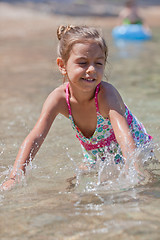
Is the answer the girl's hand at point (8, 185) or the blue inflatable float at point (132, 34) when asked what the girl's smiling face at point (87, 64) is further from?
the blue inflatable float at point (132, 34)

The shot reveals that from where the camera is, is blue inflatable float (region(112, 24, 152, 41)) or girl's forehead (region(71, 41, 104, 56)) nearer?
girl's forehead (region(71, 41, 104, 56))

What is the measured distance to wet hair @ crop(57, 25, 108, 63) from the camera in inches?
122

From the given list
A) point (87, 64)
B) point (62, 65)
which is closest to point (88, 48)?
point (87, 64)

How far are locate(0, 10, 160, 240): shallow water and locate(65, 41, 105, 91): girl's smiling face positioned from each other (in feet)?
2.45

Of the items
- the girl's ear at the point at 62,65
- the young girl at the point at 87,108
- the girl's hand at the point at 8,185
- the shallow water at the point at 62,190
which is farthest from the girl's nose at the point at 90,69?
the girl's hand at the point at 8,185

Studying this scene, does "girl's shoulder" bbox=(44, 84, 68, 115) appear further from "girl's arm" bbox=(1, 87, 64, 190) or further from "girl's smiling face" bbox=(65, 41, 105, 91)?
"girl's smiling face" bbox=(65, 41, 105, 91)

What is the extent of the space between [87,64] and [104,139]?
705mm

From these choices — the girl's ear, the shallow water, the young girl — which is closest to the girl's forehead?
the young girl

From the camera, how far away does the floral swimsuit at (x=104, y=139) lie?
134 inches

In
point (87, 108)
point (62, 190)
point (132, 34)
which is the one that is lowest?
point (62, 190)

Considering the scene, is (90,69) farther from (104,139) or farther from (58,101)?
(104,139)

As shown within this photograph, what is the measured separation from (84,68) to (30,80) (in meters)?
4.68

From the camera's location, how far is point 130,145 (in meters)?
2.99

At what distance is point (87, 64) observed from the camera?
3.07 metres
